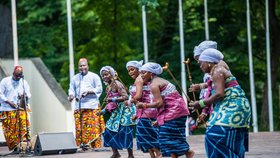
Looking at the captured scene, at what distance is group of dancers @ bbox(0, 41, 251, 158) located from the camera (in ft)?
30.5

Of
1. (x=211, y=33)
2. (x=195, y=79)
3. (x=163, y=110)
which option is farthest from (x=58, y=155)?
(x=211, y=33)

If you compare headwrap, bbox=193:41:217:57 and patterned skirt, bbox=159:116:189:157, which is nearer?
headwrap, bbox=193:41:217:57

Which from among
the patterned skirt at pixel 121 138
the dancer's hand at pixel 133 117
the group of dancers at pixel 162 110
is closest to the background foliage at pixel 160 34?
the group of dancers at pixel 162 110

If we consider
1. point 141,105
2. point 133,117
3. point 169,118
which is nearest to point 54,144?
point 133,117

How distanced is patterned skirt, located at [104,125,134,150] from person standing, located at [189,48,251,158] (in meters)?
4.88

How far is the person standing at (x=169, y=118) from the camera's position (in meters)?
11.6

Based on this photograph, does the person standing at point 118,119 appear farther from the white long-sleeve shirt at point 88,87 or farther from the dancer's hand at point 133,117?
the white long-sleeve shirt at point 88,87

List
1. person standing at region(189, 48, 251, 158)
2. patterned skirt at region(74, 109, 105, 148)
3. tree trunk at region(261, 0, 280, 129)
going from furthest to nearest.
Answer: tree trunk at region(261, 0, 280, 129)
patterned skirt at region(74, 109, 105, 148)
person standing at region(189, 48, 251, 158)

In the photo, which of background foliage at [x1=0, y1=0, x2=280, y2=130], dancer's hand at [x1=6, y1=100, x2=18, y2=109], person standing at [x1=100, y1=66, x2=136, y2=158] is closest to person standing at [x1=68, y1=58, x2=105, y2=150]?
dancer's hand at [x1=6, y1=100, x2=18, y2=109]

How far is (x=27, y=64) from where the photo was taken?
23.5 metres

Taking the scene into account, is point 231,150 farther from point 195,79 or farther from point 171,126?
point 195,79

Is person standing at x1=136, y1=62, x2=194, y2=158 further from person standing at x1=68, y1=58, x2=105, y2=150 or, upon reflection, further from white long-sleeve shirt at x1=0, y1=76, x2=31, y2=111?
white long-sleeve shirt at x1=0, y1=76, x2=31, y2=111

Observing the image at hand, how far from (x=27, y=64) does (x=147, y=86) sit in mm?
11179

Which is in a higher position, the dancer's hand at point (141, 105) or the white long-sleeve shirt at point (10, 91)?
the white long-sleeve shirt at point (10, 91)
